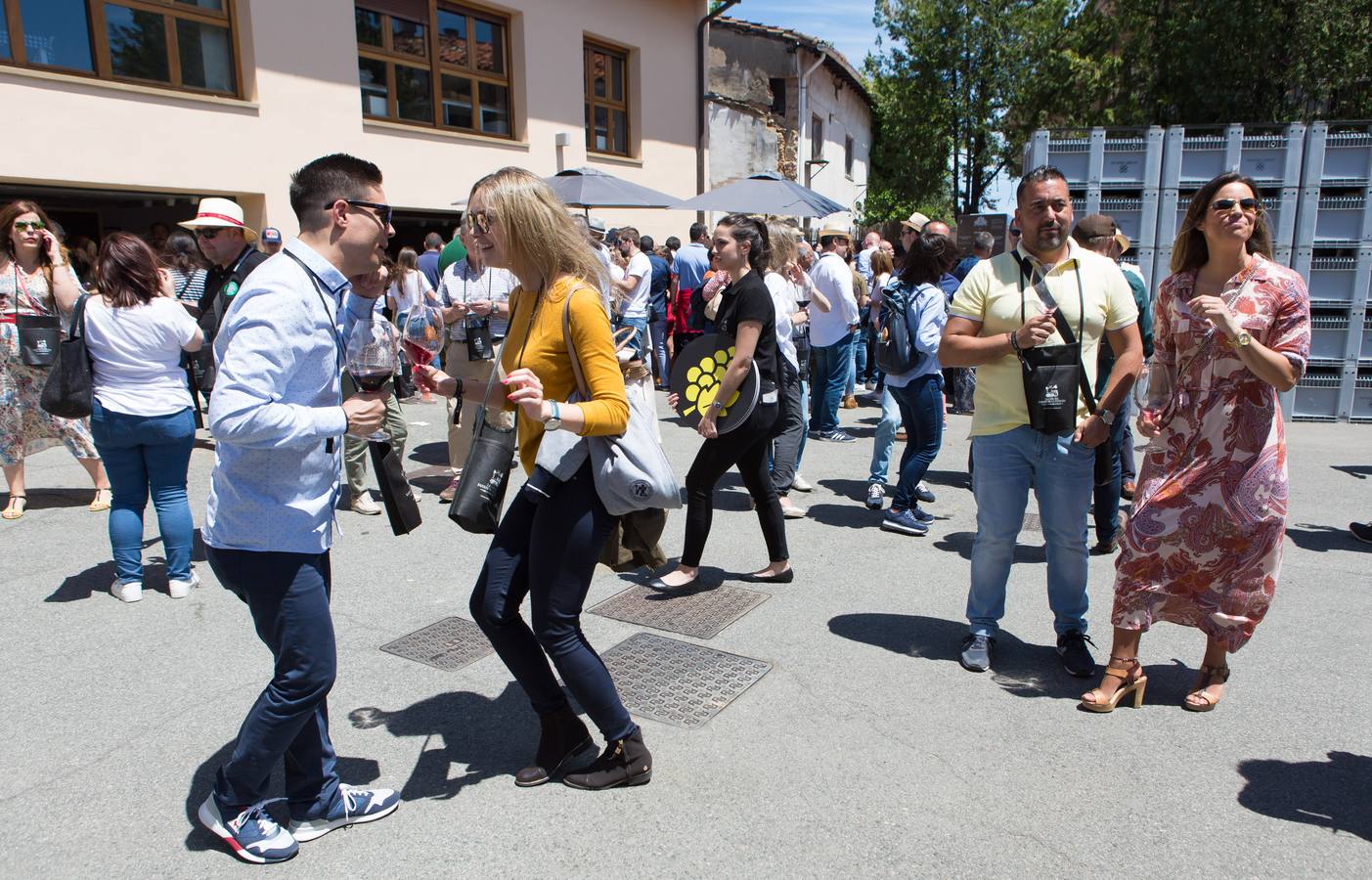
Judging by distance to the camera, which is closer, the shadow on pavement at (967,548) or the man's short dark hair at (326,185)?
the man's short dark hair at (326,185)

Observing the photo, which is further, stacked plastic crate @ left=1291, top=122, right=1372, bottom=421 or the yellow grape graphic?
stacked plastic crate @ left=1291, top=122, right=1372, bottom=421

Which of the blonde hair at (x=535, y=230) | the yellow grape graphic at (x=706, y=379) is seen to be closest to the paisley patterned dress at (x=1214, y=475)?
the yellow grape graphic at (x=706, y=379)

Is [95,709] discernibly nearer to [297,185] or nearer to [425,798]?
[425,798]

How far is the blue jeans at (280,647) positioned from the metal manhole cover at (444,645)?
132 cm

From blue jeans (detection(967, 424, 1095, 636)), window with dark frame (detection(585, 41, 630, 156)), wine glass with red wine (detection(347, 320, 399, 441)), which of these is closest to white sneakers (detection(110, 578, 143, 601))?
wine glass with red wine (detection(347, 320, 399, 441))

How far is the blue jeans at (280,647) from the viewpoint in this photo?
8.16 feet

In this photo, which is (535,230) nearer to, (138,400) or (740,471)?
(740,471)

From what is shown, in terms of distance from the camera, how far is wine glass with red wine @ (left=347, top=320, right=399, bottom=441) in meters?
2.62

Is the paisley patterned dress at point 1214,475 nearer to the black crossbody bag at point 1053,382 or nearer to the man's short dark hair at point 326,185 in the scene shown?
the black crossbody bag at point 1053,382

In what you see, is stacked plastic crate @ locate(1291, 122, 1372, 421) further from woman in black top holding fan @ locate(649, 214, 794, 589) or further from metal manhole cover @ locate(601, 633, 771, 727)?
metal manhole cover @ locate(601, 633, 771, 727)

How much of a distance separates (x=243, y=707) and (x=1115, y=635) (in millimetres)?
3462

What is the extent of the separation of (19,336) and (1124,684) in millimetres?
6544

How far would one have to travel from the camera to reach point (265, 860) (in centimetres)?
264

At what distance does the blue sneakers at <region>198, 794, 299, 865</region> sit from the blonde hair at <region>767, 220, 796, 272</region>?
4.04 metres
